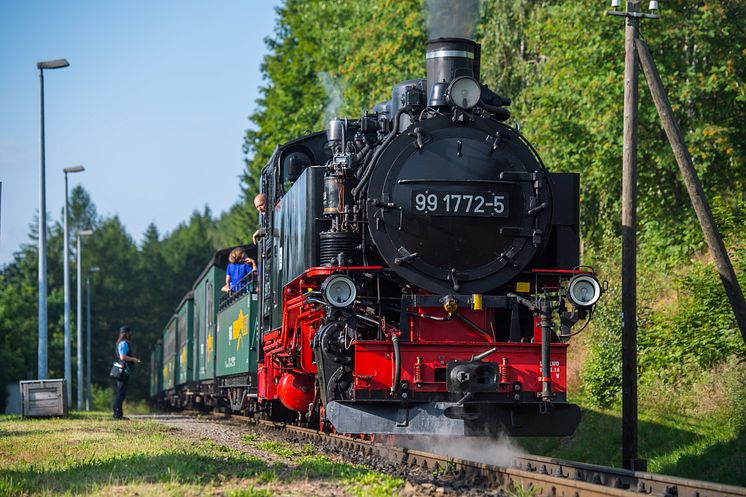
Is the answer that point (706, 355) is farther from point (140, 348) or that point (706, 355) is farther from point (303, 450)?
point (140, 348)

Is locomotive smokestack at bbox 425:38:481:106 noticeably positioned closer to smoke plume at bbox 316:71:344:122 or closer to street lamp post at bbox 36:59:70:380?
street lamp post at bbox 36:59:70:380

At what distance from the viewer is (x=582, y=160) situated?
21.9m

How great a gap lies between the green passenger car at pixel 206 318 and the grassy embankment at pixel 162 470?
339 inches

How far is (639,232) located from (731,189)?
288cm

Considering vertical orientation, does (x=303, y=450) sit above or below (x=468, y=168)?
below

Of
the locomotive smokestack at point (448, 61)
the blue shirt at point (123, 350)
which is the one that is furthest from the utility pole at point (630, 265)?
the blue shirt at point (123, 350)

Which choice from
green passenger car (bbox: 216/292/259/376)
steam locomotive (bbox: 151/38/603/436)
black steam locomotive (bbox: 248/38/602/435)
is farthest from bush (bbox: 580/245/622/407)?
black steam locomotive (bbox: 248/38/602/435)

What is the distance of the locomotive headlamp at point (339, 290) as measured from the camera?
388 inches

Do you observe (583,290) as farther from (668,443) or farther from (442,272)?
(668,443)

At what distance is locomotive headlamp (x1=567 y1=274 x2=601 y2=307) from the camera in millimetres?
10148

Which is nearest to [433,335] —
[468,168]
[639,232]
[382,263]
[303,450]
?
[382,263]

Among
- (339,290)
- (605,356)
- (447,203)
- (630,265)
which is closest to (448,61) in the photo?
(447,203)

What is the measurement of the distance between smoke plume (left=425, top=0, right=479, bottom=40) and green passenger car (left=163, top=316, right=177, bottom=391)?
22.6 m

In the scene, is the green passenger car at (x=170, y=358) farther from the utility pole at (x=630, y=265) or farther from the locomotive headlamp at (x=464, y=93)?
the locomotive headlamp at (x=464, y=93)
